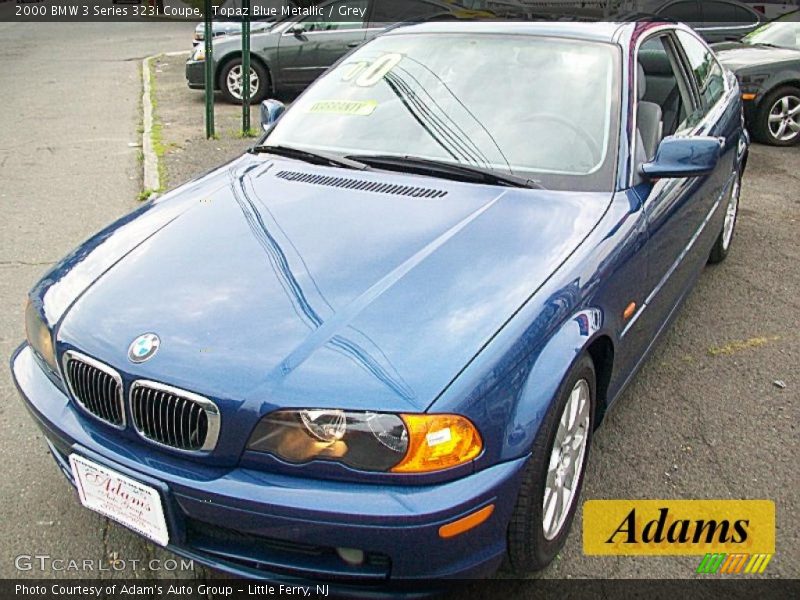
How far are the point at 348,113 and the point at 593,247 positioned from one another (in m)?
1.40

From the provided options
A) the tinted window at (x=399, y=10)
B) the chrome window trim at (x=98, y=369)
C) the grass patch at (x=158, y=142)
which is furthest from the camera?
the tinted window at (x=399, y=10)

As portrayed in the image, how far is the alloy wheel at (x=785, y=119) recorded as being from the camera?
27.6 ft

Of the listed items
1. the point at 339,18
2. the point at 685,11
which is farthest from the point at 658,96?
the point at 685,11

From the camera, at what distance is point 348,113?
351cm

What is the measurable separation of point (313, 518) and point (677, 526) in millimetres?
1442

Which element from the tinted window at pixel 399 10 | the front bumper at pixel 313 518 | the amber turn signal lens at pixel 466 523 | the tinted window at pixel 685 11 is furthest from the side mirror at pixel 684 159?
the tinted window at pixel 685 11

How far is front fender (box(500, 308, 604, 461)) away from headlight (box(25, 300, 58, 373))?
139 centimetres

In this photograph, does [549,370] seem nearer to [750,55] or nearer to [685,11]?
[750,55]

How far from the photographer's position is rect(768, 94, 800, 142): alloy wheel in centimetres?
841

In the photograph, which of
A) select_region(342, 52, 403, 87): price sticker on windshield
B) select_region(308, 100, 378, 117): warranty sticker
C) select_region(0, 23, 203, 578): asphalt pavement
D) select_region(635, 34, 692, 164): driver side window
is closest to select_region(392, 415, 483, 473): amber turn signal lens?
select_region(0, 23, 203, 578): asphalt pavement

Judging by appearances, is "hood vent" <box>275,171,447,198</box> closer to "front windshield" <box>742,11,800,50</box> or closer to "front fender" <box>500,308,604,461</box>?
"front fender" <box>500,308,604,461</box>

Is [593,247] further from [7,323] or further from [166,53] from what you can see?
[166,53]

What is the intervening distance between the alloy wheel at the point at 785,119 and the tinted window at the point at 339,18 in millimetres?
5242
